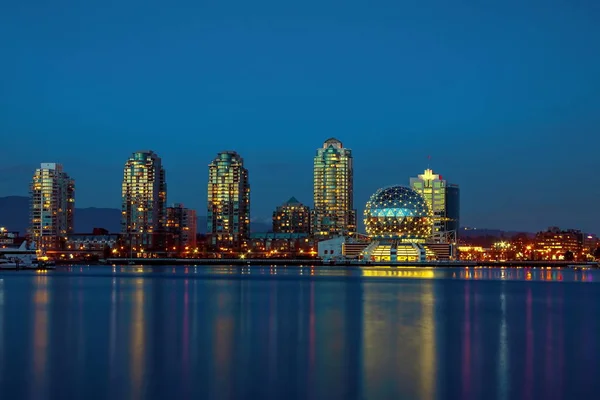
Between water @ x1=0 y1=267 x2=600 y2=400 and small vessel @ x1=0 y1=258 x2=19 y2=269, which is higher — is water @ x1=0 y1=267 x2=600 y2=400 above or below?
above

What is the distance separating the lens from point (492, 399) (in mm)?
24797

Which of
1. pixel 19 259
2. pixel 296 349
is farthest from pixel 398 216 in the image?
pixel 296 349

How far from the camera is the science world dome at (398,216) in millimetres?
179375

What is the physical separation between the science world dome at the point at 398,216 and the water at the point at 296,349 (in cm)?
11732

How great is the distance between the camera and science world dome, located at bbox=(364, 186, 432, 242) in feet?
589

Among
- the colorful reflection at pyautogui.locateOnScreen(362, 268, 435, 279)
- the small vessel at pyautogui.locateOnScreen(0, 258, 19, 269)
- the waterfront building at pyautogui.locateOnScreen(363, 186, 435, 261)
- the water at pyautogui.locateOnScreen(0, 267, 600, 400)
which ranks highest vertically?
the waterfront building at pyautogui.locateOnScreen(363, 186, 435, 261)

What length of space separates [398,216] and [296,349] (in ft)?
480

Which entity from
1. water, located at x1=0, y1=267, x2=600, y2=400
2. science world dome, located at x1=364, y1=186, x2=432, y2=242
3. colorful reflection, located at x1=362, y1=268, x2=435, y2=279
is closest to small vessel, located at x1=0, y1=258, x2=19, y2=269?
colorful reflection, located at x1=362, y1=268, x2=435, y2=279

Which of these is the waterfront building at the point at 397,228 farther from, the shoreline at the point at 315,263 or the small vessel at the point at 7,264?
the small vessel at the point at 7,264

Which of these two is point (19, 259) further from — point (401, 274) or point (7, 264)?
point (401, 274)

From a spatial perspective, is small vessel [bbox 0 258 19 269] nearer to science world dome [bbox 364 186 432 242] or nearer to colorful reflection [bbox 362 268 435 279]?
colorful reflection [bbox 362 268 435 279]

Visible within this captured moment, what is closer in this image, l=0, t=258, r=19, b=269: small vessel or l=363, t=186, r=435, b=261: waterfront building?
l=0, t=258, r=19, b=269: small vessel

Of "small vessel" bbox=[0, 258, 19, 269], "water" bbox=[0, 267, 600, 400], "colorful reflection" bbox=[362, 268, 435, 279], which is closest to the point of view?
"water" bbox=[0, 267, 600, 400]

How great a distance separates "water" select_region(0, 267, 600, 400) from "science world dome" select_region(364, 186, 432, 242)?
385ft
